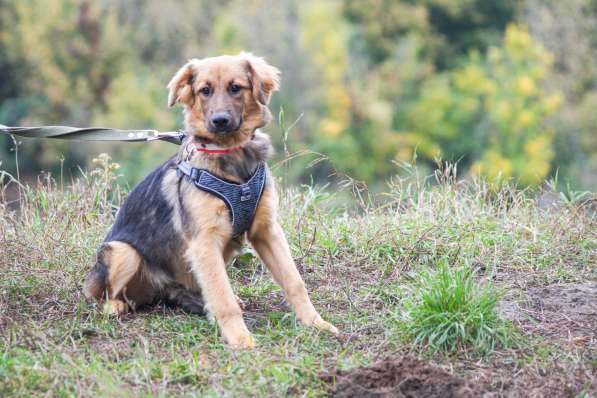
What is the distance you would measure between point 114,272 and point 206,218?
808 millimetres

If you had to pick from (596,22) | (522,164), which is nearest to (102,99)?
(522,164)

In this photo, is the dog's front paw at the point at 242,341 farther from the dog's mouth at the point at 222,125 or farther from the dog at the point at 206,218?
the dog's mouth at the point at 222,125

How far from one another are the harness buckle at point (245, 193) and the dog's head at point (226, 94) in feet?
1.11

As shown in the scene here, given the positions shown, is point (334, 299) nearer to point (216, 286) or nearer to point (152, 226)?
point (216, 286)

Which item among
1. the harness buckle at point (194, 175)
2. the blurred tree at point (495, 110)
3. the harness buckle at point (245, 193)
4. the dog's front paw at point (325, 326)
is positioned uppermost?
the harness buckle at point (194, 175)

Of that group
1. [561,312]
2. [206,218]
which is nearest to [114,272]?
[206,218]

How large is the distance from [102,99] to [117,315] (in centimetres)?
3702

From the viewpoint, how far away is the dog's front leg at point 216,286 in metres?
4.93

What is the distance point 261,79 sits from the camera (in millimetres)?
5379

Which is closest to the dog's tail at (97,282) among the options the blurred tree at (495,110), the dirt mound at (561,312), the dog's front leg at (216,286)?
the dog's front leg at (216,286)

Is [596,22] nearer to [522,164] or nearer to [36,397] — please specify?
[522,164]

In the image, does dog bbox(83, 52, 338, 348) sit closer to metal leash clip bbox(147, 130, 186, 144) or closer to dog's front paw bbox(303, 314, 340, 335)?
dog's front paw bbox(303, 314, 340, 335)

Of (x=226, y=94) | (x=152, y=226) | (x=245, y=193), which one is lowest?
(x=152, y=226)

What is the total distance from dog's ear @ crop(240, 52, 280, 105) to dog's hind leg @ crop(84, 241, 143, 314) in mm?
1308
